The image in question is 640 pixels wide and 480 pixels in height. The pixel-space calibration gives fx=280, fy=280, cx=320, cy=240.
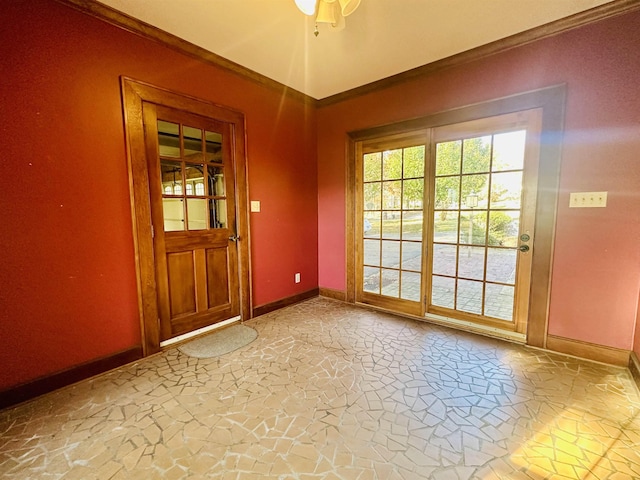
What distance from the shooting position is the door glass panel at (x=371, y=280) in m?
3.59

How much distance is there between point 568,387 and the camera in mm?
1956

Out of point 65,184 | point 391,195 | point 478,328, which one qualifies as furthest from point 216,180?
point 478,328

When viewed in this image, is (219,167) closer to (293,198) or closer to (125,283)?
(293,198)

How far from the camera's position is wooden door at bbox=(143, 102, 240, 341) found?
Result: 8.19ft

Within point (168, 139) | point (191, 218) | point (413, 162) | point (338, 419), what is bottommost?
point (338, 419)

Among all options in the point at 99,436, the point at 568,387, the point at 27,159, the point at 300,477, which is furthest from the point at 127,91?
the point at 568,387

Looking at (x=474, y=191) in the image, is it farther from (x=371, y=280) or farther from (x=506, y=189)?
(x=371, y=280)

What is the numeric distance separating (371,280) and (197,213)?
2.22m

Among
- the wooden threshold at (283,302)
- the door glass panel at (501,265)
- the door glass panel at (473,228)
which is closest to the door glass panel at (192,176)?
the wooden threshold at (283,302)

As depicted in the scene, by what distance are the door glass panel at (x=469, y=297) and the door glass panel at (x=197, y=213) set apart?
2.75 meters

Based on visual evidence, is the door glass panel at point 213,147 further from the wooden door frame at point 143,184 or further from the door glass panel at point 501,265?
the door glass panel at point 501,265

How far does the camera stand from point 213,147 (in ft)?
9.47

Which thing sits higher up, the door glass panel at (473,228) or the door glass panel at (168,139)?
the door glass panel at (168,139)

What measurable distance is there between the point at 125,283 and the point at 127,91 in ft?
5.07
